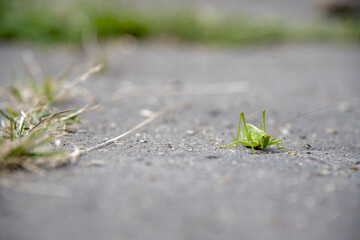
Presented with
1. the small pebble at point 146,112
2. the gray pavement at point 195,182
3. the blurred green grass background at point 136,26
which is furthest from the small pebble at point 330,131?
the blurred green grass background at point 136,26

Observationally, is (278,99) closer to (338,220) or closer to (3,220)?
(338,220)

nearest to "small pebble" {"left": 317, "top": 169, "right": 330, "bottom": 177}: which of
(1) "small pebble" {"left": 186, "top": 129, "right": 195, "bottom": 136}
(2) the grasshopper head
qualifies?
(2) the grasshopper head

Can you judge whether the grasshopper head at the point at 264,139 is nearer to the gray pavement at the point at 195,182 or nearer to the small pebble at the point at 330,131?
the gray pavement at the point at 195,182

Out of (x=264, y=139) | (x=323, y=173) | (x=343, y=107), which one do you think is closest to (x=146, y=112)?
(x=264, y=139)

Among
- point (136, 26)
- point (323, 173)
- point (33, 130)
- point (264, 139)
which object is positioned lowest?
point (323, 173)

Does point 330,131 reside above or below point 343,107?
below

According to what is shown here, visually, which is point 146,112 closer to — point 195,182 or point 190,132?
point 190,132

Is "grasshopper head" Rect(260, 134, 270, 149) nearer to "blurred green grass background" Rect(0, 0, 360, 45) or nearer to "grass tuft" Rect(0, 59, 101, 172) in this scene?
"grass tuft" Rect(0, 59, 101, 172)
